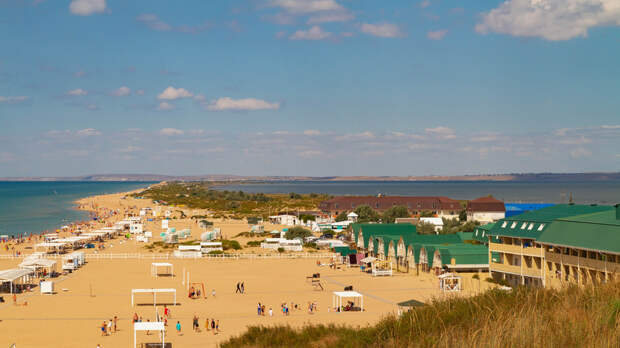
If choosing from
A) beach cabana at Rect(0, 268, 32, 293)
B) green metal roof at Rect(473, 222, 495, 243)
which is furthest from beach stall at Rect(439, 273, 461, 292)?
beach cabana at Rect(0, 268, 32, 293)

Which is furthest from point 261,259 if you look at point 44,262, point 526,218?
point 526,218

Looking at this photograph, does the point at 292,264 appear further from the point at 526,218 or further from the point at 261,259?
the point at 526,218

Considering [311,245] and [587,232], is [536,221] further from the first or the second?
[311,245]

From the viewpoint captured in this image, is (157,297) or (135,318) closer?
(135,318)

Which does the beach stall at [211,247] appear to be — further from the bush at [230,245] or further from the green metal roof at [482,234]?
the green metal roof at [482,234]

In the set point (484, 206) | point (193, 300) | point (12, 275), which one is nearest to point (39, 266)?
point (12, 275)

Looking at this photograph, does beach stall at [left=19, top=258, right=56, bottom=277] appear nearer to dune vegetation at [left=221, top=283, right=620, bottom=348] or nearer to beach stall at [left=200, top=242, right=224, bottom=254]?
beach stall at [left=200, top=242, right=224, bottom=254]
